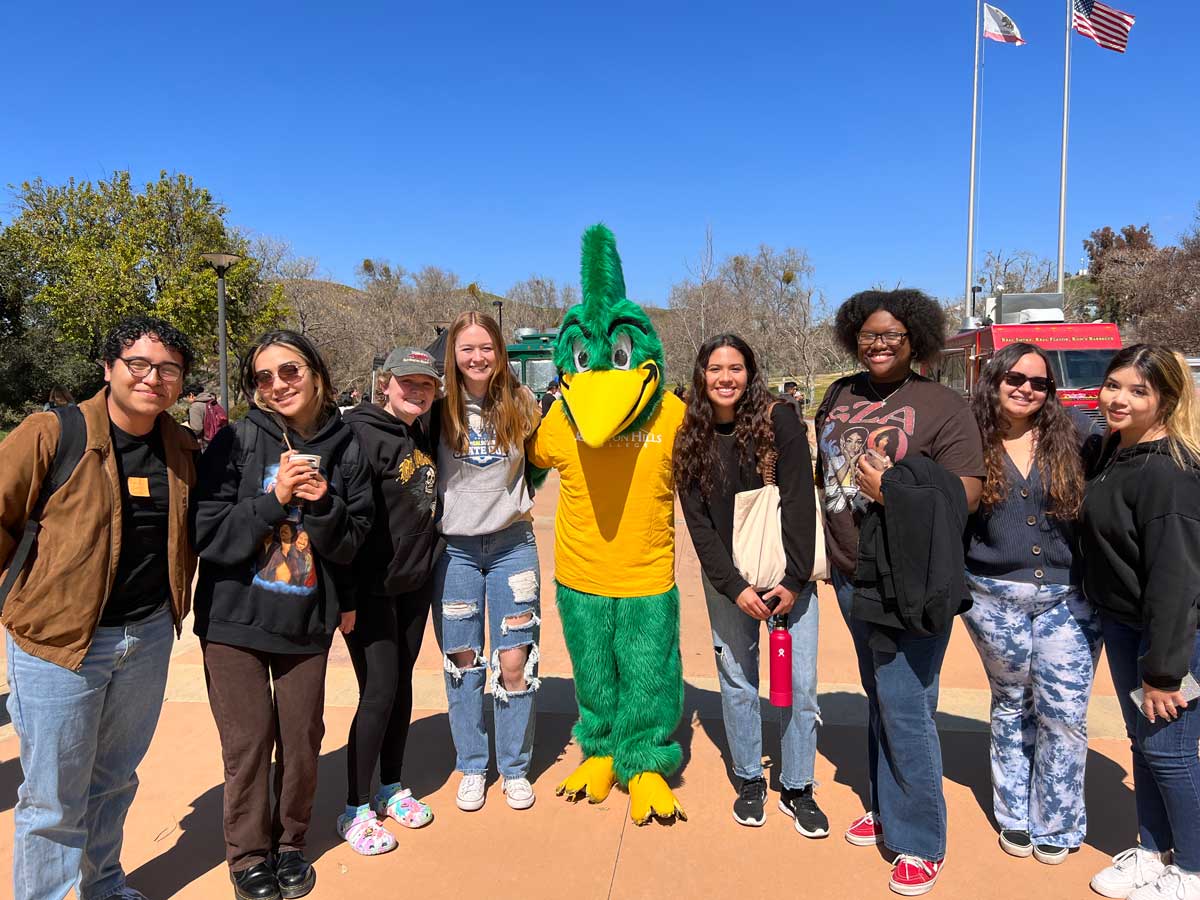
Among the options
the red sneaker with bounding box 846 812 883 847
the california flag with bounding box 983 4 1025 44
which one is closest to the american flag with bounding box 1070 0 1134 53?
the california flag with bounding box 983 4 1025 44

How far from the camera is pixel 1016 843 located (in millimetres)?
2686

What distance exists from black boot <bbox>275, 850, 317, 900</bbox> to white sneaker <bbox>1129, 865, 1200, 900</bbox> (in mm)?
2676

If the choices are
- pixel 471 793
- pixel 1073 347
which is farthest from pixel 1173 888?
pixel 1073 347

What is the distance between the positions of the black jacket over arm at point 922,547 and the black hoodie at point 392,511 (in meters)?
1.65

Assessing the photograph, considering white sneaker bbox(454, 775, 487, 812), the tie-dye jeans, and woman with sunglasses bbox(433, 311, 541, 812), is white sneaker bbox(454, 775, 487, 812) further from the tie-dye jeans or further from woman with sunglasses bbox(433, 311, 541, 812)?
the tie-dye jeans

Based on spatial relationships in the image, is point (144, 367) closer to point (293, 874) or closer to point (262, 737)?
point (262, 737)

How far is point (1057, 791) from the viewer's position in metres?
2.60

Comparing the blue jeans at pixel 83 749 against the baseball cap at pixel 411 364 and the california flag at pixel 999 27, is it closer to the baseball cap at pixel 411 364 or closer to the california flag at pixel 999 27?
the baseball cap at pixel 411 364

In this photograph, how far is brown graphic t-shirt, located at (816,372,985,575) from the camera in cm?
247

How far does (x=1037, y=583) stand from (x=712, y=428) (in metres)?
1.21

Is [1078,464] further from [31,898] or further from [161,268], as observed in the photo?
[161,268]

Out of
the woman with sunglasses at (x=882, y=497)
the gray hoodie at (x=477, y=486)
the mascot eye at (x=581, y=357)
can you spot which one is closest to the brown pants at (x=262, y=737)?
the gray hoodie at (x=477, y=486)

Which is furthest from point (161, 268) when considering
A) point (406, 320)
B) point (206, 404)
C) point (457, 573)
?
point (457, 573)

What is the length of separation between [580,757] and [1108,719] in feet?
8.43
